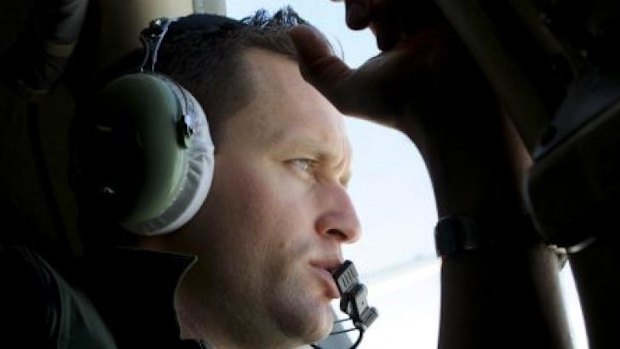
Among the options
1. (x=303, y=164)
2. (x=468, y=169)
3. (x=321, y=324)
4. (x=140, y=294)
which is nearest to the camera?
(x=468, y=169)

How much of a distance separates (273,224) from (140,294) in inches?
10.3

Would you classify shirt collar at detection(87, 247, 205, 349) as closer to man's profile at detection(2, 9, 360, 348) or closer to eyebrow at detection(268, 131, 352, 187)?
man's profile at detection(2, 9, 360, 348)

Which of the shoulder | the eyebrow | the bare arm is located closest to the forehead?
the eyebrow

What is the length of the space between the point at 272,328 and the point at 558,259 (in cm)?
67

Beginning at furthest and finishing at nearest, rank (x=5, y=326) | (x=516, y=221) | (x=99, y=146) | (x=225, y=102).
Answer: (x=225, y=102), (x=99, y=146), (x=5, y=326), (x=516, y=221)

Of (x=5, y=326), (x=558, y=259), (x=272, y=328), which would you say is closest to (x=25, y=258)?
(x=5, y=326)

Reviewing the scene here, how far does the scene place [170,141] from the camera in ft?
3.56

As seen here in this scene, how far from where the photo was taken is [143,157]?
106 cm

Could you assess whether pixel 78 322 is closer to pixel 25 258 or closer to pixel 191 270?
pixel 25 258

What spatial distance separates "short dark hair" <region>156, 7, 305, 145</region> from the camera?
138 cm

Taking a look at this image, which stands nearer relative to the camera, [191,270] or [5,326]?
[5,326]

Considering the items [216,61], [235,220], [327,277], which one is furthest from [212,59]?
[327,277]

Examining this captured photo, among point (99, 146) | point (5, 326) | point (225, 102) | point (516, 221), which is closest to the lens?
point (516, 221)

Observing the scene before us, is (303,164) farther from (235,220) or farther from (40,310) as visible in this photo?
(40,310)
